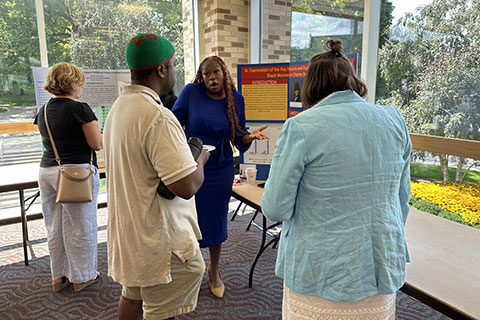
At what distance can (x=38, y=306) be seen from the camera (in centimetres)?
233

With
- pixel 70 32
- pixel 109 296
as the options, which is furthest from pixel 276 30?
pixel 109 296

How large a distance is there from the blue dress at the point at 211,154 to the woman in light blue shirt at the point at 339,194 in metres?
1.18

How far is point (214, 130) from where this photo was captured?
7.41 feet

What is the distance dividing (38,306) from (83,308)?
0.33 meters

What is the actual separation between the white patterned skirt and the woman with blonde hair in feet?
5.54

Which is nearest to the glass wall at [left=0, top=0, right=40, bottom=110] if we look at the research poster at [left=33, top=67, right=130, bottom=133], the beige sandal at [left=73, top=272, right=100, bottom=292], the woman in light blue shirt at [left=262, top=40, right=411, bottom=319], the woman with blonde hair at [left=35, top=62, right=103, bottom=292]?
the research poster at [left=33, top=67, right=130, bottom=133]

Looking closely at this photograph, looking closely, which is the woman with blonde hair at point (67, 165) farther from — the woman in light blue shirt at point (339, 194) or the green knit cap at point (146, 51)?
the woman in light blue shirt at point (339, 194)

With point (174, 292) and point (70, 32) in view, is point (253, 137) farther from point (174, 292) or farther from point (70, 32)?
point (70, 32)

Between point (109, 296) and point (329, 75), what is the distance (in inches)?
87.1

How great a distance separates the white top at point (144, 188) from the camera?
1.14 meters

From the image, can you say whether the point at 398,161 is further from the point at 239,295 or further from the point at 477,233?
the point at 239,295

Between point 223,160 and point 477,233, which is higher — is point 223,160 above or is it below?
above

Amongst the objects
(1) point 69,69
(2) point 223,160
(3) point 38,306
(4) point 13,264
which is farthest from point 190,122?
(4) point 13,264

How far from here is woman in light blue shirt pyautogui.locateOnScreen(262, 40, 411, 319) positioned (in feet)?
3.26
